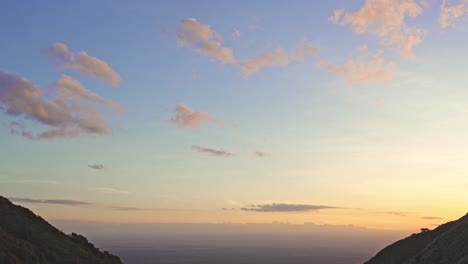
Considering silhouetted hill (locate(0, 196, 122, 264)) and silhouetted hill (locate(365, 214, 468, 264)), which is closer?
silhouetted hill (locate(0, 196, 122, 264))

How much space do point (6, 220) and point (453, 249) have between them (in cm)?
5673

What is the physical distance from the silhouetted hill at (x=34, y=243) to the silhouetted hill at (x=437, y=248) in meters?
43.0

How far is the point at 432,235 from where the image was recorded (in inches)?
3278

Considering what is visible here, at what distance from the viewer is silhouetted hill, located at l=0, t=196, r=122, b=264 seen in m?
43.6

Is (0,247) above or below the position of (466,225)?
below

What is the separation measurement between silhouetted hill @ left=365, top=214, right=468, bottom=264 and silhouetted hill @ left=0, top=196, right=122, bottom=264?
43.0 m

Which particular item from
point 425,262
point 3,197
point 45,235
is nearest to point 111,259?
point 45,235

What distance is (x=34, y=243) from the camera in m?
49.7

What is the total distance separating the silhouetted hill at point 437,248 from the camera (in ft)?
179

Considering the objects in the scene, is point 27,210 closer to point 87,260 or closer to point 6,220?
point 6,220

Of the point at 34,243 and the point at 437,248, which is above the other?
the point at 437,248

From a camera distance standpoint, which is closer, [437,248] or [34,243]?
[34,243]

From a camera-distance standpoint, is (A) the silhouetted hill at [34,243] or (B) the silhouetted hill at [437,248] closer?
(A) the silhouetted hill at [34,243]

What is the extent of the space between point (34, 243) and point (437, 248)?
52908 millimetres
